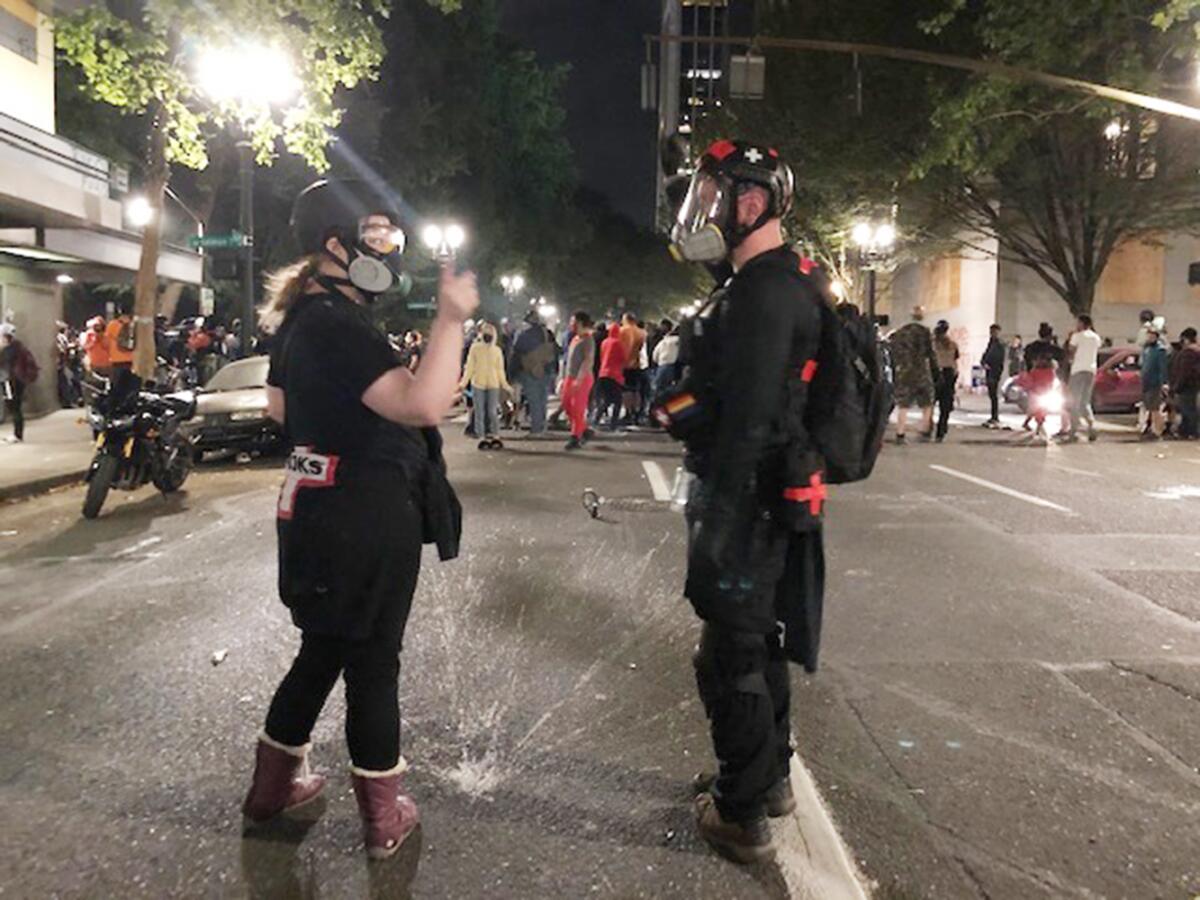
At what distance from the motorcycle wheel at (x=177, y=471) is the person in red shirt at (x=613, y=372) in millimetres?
8151

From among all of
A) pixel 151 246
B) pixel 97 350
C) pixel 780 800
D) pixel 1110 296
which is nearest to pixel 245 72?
pixel 151 246

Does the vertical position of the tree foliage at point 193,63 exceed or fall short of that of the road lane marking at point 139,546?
it exceeds it

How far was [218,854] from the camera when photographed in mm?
2951

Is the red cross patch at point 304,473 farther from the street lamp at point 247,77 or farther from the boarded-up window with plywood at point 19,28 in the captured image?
the boarded-up window with plywood at point 19,28

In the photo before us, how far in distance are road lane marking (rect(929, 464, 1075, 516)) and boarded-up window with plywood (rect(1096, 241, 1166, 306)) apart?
2759cm

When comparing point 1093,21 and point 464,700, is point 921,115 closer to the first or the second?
point 1093,21

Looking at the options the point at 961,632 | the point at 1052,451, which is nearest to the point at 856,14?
the point at 1052,451

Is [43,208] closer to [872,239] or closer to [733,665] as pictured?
[733,665]

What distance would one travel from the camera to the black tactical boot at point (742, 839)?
9.60ft

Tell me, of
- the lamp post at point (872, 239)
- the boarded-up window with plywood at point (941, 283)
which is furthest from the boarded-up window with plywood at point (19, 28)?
the boarded-up window with plywood at point (941, 283)

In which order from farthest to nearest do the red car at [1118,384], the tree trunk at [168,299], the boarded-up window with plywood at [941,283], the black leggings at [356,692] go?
1. the boarded-up window with plywood at [941,283]
2. the tree trunk at [168,299]
3. the red car at [1118,384]
4. the black leggings at [356,692]

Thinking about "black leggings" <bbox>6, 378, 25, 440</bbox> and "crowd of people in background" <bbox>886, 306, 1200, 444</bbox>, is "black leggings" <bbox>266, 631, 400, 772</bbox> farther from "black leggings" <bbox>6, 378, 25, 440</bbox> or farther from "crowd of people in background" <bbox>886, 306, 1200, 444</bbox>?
"black leggings" <bbox>6, 378, 25, 440</bbox>

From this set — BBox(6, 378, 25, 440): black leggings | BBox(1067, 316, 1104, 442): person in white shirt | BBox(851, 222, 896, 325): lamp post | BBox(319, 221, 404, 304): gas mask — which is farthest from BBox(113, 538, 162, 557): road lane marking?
BBox(851, 222, 896, 325): lamp post

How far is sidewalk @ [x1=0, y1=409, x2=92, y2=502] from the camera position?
424 inches
